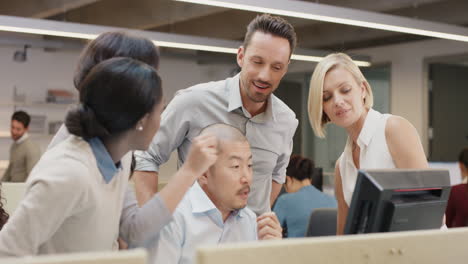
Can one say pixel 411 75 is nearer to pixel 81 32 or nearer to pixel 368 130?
pixel 81 32

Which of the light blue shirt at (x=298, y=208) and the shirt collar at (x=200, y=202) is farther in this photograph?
the light blue shirt at (x=298, y=208)

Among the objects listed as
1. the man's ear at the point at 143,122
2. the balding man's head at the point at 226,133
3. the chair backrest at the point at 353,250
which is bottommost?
the chair backrest at the point at 353,250

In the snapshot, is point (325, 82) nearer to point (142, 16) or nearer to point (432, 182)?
Answer: point (432, 182)

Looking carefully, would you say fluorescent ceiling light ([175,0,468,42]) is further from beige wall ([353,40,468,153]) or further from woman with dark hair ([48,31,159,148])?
beige wall ([353,40,468,153])

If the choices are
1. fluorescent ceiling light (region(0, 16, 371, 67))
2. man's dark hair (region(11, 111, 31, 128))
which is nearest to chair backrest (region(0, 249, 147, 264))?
fluorescent ceiling light (region(0, 16, 371, 67))

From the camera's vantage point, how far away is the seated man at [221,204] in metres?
1.82

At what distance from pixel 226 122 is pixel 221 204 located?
478 millimetres

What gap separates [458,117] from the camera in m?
7.59

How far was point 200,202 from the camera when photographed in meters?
1.86

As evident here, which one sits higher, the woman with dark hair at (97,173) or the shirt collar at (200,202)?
the woman with dark hair at (97,173)

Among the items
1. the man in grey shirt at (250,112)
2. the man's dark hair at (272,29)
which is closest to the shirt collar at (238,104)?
the man in grey shirt at (250,112)

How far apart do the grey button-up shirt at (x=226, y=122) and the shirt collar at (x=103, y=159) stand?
2.66 feet

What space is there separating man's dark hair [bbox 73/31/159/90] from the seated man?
31 cm

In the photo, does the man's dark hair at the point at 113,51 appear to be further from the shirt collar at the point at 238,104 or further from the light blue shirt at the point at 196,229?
the shirt collar at the point at 238,104
